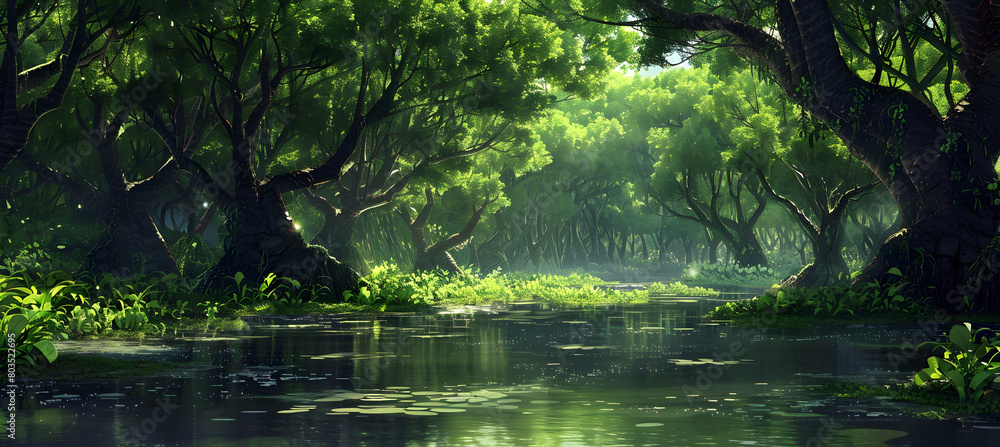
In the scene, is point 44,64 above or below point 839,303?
above

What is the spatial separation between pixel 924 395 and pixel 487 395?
4.53m

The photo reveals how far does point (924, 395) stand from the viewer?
11.6 meters

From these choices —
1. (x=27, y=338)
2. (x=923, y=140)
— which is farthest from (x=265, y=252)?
(x=923, y=140)

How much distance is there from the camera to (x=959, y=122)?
24812 millimetres

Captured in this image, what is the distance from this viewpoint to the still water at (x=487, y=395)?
9148 mm

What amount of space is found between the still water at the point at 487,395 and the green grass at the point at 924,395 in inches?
12.5

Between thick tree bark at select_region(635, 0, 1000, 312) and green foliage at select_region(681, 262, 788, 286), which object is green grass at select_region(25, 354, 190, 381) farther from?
green foliage at select_region(681, 262, 788, 286)

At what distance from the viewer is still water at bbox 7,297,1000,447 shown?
915cm

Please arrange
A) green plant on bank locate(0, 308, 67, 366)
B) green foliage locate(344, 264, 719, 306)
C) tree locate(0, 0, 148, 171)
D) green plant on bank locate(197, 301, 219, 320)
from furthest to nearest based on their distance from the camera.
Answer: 1. green foliage locate(344, 264, 719, 306)
2. tree locate(0, 0, 148, 171)
3. green plant on bank locate(197, 301, 219, 320)
4. green plant on bank locate(0, 308, 67, 366)

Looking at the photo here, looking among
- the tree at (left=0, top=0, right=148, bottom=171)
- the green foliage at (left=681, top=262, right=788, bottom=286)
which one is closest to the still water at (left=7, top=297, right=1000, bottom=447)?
the tree at (left=0, top=0, right=148, bottom=171)

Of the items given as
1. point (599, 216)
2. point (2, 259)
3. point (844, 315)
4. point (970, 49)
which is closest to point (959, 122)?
point (970, 49)

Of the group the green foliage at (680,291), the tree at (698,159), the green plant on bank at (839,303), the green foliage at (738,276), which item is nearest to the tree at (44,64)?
the green plant on bank at (839,303)

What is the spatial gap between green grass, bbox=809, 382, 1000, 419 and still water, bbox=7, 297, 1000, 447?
317 mm

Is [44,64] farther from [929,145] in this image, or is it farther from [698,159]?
[698,159]
